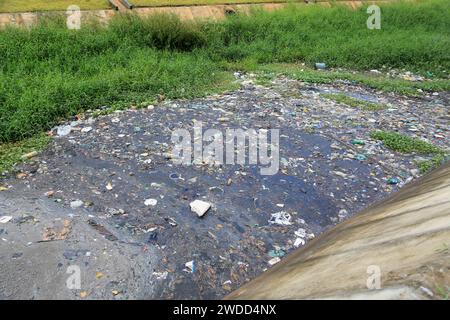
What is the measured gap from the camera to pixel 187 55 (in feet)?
18.8

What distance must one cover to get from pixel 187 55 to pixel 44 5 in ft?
7.37

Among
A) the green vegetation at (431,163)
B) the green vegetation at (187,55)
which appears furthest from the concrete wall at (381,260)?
the green vegetation at (187,55)

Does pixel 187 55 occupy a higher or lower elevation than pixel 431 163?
higher

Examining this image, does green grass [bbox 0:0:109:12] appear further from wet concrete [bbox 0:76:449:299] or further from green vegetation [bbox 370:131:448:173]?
green vegetation [bbox 370:131:448:173]

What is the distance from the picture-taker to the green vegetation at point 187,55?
4273 millimetres

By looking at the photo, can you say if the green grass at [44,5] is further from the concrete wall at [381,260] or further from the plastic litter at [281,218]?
the concrete wall at [381,260]

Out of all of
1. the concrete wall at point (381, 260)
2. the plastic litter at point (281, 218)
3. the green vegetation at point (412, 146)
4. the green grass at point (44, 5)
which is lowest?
the plastic litter at point (281, 218)

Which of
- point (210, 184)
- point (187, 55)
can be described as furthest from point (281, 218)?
point (187, 55)

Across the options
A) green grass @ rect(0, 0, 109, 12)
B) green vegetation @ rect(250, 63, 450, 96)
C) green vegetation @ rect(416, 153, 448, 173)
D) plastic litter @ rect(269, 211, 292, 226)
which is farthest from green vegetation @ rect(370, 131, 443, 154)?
A: green grass @ rect(0, 0, 109, 12)

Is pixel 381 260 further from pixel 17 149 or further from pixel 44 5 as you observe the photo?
pixel 44 5

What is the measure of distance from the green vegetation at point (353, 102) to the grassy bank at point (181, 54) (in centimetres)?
65

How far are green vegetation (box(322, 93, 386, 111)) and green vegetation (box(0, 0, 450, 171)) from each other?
0.58 meters

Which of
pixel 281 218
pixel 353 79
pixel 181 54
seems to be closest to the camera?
pixel 281 218

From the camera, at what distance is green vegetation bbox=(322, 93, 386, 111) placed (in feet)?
15.4
